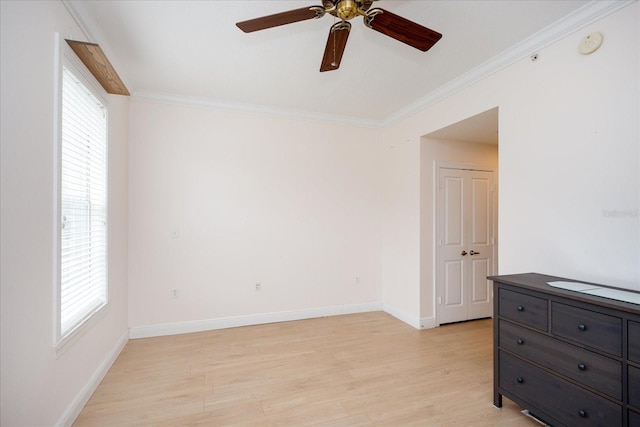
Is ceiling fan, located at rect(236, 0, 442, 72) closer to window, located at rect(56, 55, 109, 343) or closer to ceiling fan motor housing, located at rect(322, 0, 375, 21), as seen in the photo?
ceiling fan motor housing, located at rect(322, 0, 375, 21)

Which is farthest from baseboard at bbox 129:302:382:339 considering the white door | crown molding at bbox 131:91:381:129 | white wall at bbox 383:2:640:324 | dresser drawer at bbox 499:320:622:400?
crown molding at bbox 131:91:381:129

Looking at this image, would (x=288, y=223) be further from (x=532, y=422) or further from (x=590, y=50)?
(x=590, y=50)

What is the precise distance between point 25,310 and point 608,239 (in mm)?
3448

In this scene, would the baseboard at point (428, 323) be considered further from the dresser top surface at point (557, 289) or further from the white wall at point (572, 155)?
the dresser top surface at point (557, 289)

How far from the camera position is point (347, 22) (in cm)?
167

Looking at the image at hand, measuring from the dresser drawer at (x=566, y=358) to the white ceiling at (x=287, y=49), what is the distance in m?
2.22

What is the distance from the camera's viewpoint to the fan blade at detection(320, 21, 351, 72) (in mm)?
1718

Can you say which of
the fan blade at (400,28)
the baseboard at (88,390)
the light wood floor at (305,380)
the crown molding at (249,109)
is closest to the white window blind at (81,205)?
the baseboard at (88,390)

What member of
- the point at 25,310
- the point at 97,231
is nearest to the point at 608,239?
the point at 25,310

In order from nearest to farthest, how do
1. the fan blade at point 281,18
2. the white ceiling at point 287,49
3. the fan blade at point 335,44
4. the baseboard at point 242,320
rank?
the fan blade at point 281,18, the fan blade at point 335,44, the white ceiling at point 287,49, the baseboard at point 242,320

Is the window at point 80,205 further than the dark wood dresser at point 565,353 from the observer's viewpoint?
Yes

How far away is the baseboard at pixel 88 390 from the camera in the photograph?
1.90 m

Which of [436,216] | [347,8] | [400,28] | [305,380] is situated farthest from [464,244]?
[347,8]

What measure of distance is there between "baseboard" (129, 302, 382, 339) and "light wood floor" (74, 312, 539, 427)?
109 millimetres
